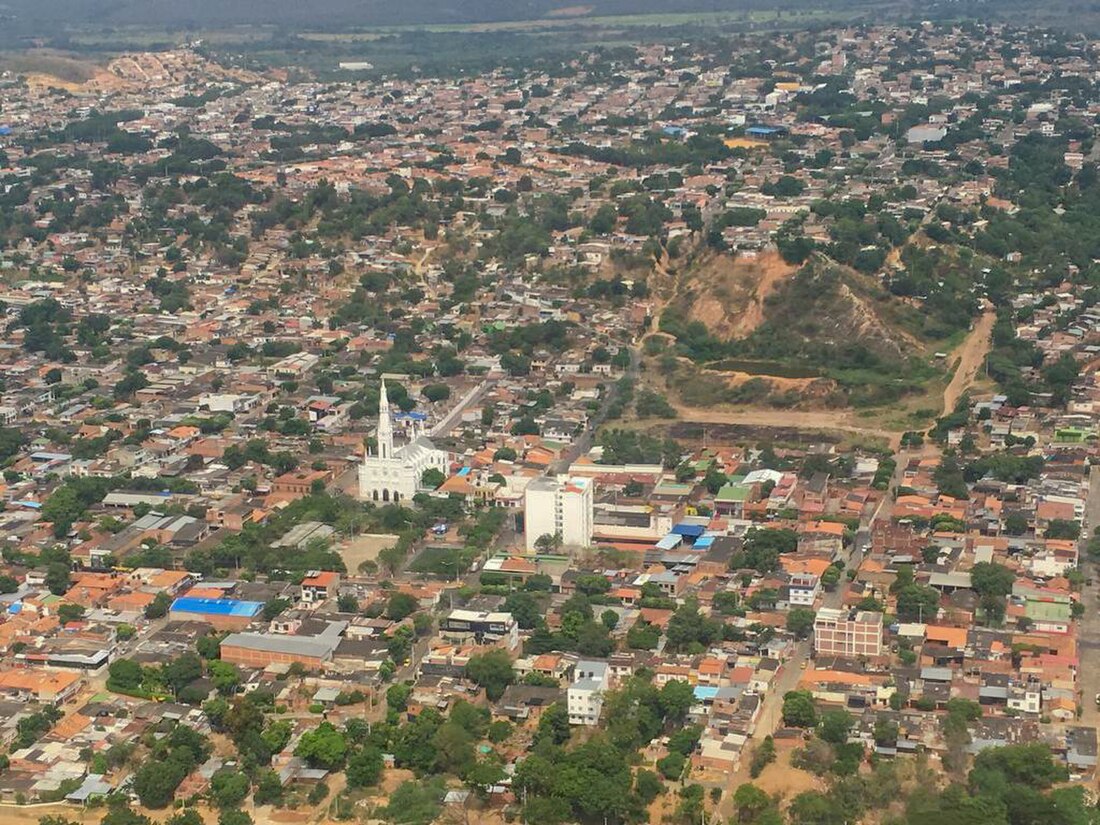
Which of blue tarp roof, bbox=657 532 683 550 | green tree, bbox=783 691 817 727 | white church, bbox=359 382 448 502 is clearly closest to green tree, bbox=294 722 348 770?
green tree, bbox=783 691 817 727

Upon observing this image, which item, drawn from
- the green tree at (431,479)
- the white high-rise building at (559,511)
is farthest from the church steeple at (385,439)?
the white high-rise building at (559,511)

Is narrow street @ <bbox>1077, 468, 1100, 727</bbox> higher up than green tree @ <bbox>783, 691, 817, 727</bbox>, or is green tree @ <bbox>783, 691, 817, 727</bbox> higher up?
green tree @ <bbox>783, 691, 817, 727</bbox>

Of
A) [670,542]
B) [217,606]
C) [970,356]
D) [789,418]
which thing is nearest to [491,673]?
[217,606]

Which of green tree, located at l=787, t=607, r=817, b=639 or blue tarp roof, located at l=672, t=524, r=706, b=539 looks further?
blue tarp roof, located at l=672, t=524, r=706, b=539

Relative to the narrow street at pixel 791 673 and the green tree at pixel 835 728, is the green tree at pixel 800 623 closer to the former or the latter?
the narrow street at pixel 791 673

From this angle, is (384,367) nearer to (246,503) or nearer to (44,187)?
(246,503)

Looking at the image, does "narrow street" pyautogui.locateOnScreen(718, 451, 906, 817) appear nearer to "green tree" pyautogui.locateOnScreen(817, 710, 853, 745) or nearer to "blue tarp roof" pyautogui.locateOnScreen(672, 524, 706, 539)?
"green tree" pyautogui.locateOnScreen(817, 710, 853, 745)

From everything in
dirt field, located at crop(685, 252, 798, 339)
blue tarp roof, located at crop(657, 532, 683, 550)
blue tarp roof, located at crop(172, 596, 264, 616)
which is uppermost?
blue tarp roof, located at crop(172, 596, 264, 616)
